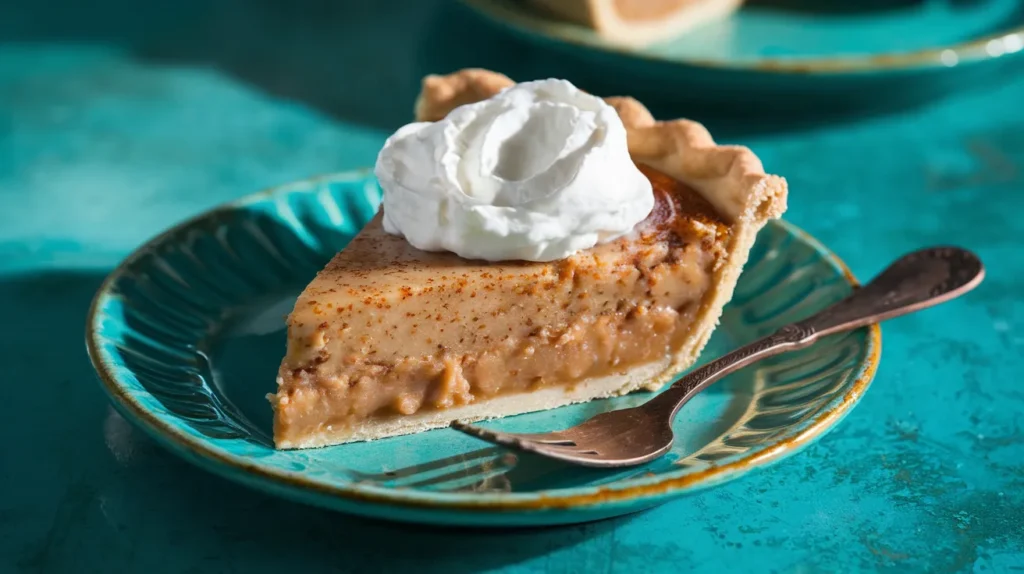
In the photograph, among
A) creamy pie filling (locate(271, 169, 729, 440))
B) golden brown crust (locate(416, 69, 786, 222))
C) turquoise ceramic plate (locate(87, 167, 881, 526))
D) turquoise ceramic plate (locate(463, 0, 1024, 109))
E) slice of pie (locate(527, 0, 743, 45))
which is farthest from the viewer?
slice of pie (locate(527, 0, 743, 45))

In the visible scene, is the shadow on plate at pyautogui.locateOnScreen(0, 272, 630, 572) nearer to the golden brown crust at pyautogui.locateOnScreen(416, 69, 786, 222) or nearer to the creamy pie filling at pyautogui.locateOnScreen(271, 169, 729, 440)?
the creamy pie filling at pyautogui.locateOnScreen(271, 169, 729, 440)

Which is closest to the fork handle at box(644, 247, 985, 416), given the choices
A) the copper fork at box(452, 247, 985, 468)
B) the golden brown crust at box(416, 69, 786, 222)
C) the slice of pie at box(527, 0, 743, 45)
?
the copper fork at box(452, 247, 985, 468)

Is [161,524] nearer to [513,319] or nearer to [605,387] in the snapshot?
[513,319]

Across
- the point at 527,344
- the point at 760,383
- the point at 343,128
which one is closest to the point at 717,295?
the point at 760,383

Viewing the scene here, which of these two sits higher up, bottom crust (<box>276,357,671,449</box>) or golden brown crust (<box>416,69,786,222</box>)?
golden brown crust (<box>416,69,786,222</box>)

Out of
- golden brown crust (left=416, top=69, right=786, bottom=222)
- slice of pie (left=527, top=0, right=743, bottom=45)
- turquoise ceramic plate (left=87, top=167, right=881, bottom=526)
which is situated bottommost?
turquoise ceramic plate (left=87, top=167, right=881, bottom=526)

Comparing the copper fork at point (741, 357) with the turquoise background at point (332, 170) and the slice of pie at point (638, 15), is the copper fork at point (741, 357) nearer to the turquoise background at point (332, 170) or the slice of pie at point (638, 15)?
the turquoise background at point (332, 170)
